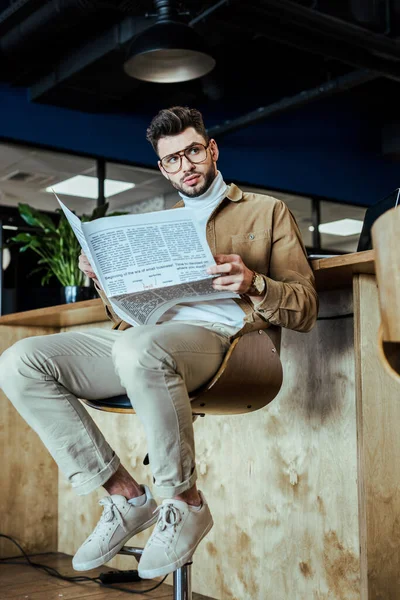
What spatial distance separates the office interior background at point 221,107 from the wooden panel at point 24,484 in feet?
7.02

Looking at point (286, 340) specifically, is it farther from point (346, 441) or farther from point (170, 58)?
point (170, 58)

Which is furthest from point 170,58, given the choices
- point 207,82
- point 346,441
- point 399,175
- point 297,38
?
point 399,175

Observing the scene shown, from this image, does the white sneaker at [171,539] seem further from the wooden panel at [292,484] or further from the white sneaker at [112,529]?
the wooden panel at [292,484]

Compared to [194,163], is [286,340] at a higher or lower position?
lower

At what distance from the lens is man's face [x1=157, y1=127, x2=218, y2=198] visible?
1.84m

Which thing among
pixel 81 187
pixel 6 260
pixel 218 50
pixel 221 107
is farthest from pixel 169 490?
pixel 221 107

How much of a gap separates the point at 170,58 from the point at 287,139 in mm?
3154

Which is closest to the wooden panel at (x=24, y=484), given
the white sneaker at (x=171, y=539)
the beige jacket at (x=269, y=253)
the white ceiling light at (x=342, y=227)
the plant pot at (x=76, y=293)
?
the plant pot at (x=76, y=293)

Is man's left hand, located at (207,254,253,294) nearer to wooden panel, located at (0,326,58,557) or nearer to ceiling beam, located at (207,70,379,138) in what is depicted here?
wooden panel, located at (0,326,58,557)

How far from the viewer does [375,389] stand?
5.71ft

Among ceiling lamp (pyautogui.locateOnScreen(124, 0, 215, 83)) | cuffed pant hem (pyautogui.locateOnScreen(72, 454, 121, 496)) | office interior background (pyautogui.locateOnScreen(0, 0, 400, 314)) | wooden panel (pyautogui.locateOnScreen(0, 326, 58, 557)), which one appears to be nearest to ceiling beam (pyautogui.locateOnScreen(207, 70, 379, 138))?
office interior background (pyautogui.locateOnScreen(0, 0, 400, 314))

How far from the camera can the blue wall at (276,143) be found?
580 cm

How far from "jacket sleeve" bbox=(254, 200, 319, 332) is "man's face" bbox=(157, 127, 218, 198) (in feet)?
0.61

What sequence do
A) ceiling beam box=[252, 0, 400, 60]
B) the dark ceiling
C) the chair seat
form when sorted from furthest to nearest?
1. the dark ceiling
2. ceiling beam box=[252, 0, 400, 60]
3. the chair seat
